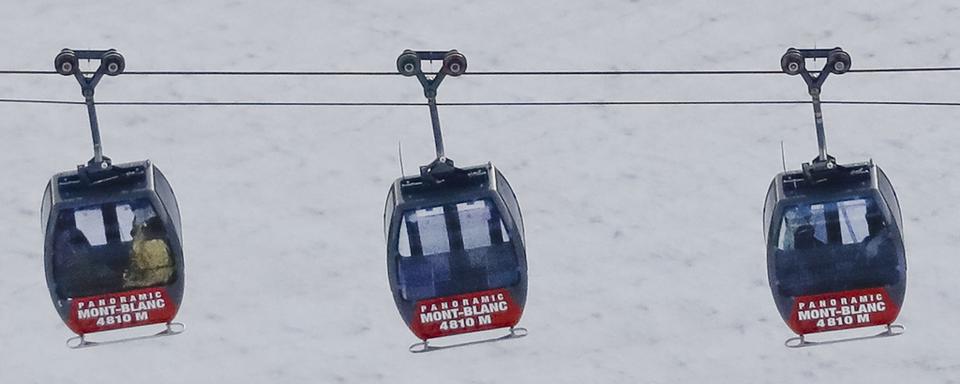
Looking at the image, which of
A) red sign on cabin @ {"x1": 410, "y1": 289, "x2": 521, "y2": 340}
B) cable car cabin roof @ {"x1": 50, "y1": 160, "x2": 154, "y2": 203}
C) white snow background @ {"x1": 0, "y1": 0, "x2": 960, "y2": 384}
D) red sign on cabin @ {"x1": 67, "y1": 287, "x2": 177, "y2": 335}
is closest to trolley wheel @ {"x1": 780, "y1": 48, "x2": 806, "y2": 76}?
red sign on cabin @ {"x1": 410, "y1": 289, "x2": 521, "y2": 340}

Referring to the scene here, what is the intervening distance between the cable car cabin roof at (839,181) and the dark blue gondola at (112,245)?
6.80 metres

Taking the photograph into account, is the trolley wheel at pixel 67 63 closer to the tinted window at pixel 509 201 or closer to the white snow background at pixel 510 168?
the tinted window at pixel 509 201

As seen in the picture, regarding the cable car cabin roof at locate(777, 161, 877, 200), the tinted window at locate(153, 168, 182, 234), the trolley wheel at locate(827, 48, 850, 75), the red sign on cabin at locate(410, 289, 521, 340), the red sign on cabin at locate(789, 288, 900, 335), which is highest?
the trolley wheel at locate(827, 48, 850, 75)

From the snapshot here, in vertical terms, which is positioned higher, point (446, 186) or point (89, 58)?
point (89, 58)

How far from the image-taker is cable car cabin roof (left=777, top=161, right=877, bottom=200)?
1283 inches

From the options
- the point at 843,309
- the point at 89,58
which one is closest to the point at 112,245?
the point at 89,58

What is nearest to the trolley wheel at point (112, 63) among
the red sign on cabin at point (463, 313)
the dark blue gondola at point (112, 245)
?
the dark blue gondola at point (112, 245)

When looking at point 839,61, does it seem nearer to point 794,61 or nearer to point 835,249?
point 794,61

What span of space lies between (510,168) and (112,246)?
11986mm

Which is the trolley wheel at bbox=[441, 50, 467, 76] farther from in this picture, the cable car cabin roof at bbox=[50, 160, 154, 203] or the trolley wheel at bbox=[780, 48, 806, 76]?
the cable car cabin roof at bbox=[50, 160, 154, 203]

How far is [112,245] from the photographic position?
107ft

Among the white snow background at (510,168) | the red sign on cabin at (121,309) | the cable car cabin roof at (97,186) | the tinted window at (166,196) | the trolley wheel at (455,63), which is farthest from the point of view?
the white snow background at (510,168)

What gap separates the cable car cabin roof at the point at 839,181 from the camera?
3259cm

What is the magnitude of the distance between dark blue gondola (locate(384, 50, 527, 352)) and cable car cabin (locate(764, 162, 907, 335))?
2909 mm
